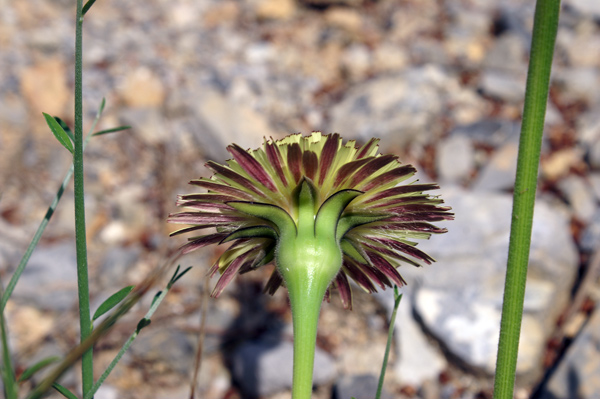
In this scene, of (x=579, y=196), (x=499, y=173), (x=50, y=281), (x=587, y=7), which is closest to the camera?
(x=50, y=281)

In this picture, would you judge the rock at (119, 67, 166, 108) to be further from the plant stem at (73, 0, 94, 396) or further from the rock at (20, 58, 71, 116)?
the plant stem at (73, 0, 94, 396)

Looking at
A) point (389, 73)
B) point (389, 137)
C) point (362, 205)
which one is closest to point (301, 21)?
point (389, 73)

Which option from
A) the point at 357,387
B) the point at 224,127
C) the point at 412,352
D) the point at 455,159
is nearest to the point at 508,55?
the point at 455,159

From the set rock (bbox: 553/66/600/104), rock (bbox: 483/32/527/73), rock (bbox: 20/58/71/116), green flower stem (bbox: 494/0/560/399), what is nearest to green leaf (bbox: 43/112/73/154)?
green flower stem (bbox: 494/0/560/399)

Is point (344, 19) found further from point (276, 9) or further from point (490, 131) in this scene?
point (490, 131)

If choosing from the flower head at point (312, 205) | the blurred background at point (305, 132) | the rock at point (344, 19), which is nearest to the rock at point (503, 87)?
the blurred background at point (305, 132)

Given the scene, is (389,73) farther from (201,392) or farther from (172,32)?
(201,392)
